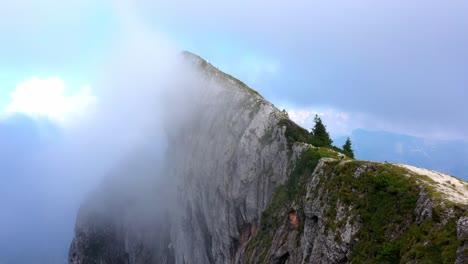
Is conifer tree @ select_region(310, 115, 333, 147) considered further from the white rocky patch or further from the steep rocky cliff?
the white rocky patch

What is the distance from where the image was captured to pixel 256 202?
7094cm

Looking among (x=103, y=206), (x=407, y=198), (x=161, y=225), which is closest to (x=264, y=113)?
(x=407, y=198)

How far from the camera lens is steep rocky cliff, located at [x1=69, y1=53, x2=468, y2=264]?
106 feet

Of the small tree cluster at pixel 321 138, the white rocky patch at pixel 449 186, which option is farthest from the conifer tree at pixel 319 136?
the white rocky patch at pixel 449 186

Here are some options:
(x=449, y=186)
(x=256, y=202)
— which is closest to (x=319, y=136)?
(x=256, y=202)

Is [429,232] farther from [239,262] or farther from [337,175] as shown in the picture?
[239,262]

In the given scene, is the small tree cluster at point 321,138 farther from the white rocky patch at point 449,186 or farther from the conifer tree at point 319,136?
the white rocky patch at point 449,186

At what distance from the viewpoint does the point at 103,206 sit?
164 m

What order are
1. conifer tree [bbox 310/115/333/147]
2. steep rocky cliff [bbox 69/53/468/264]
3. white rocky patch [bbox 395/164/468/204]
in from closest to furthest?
white rocky patch [bbox 395/164/468/204]
steep rocky cliff [bbox 69/53/468/264]
conifer tree [bbox 310/115/333/147]

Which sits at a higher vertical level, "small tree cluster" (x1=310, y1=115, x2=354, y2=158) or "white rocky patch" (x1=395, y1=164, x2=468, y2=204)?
"small tree cluster" (x1=310, y1=115, x2=354, y2=158)

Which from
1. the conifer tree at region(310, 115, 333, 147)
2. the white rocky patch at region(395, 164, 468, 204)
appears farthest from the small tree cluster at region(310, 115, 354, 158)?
the white rocky patch at region(395, 164, 468, 204)

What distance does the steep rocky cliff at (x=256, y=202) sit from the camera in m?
32.4

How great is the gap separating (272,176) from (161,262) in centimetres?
8808

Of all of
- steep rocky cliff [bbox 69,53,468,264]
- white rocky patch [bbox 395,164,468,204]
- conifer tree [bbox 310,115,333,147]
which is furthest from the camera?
conifer tree [bbox 310,115,333,147]
